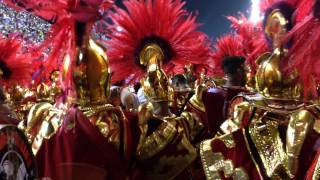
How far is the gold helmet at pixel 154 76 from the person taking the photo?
99.8 inches

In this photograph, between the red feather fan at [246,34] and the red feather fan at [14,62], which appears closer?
the red feather fan at [246,34]

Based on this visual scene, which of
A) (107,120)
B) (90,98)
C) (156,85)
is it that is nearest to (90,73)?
(90,98)

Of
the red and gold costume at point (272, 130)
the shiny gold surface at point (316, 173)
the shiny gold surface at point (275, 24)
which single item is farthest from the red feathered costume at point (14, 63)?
the shiny gold surface at point (316, 173)

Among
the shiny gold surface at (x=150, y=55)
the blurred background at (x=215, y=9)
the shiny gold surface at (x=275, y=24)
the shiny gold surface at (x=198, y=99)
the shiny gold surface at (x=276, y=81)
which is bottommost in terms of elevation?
the shiny gold surface at (x=198, y=99)

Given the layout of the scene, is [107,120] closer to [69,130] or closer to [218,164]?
[69,130]

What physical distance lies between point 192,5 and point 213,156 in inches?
339

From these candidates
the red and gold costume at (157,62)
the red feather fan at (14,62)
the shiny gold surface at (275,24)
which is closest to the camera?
the shiny gold surface at (275,24)

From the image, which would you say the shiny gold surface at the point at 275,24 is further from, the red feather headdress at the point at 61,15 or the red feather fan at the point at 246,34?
the red feather headdress at the point at 61,15

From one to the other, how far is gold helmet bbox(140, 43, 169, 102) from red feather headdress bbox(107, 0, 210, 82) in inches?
1.7

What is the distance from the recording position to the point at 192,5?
1064 cm

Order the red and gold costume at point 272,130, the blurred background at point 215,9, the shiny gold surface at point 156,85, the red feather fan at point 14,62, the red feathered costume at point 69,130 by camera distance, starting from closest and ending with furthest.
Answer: the red feathered costume at point 69,130
the red and gold costume at point 272,130
the shiny gold surface at point 156,85
the red feather fan at point 14,62
the blurred background at point 215,9

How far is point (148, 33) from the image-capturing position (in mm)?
2582

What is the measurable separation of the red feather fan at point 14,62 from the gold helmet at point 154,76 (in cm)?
116

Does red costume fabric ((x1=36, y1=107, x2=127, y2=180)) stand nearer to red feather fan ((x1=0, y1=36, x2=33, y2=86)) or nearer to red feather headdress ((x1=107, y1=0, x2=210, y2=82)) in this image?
red feather headdress ((x1=107, y1=0, x2=210, y2=82))
